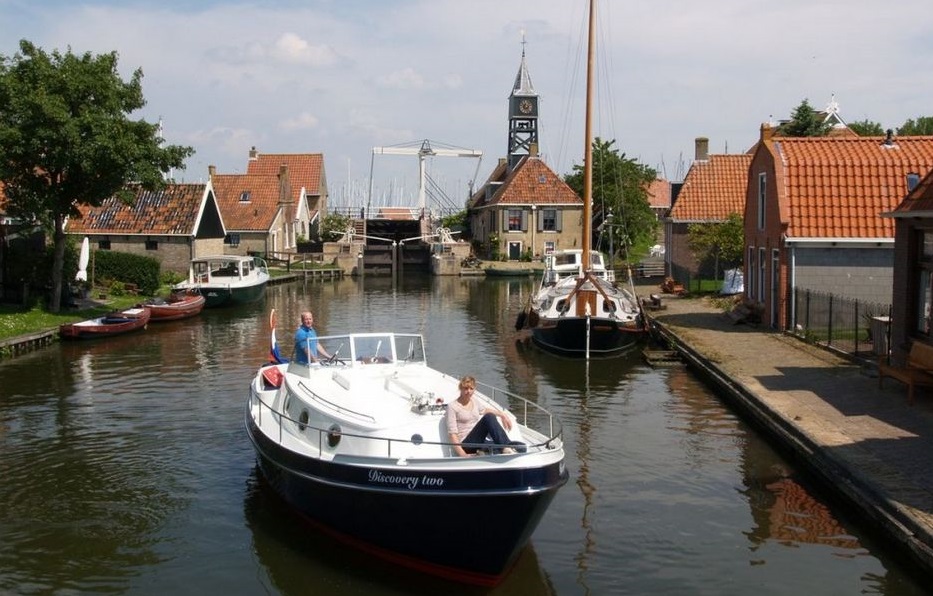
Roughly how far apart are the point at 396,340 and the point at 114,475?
5462 mm

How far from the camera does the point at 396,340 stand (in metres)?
16.8

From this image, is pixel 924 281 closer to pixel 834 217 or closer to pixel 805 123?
pixel 834 217

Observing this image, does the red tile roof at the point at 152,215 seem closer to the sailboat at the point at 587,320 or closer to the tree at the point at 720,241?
the sailboat at the point at 587,320

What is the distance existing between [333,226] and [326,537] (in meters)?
70.3

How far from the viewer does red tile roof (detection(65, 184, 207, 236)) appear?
50.6 meters

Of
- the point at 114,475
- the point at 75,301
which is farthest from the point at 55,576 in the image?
the point at 75,301

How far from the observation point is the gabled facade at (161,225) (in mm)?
50500

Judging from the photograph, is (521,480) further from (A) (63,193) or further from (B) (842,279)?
(A) (63,193)

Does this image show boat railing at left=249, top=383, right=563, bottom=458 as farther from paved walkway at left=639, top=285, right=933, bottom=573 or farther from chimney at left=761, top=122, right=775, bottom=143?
chimney at left=761, top=122, right=775, bottom=143

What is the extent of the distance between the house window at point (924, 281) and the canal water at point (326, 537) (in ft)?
14.5

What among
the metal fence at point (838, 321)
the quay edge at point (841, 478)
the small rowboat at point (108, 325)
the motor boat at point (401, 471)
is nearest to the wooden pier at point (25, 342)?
the small rowboat at point (108, 325)

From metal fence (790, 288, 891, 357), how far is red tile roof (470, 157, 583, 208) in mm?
46462

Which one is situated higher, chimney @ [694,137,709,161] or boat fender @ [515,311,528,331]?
chimney @ [694,137,709,161]

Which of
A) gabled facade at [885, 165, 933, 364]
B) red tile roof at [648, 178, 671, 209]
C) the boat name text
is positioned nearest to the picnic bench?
gabled facade at [885, 165, 933, 364]
